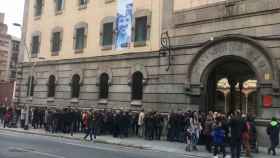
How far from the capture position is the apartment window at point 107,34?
3116cm

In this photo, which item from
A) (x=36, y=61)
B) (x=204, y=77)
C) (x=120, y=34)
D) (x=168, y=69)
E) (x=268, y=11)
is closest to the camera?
(x=268, y=11)

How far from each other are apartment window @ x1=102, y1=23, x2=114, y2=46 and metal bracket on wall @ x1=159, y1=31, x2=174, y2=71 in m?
5.62

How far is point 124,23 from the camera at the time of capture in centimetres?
3009

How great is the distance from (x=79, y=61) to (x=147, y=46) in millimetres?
7454

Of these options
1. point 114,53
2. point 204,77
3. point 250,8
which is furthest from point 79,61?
point 250,8

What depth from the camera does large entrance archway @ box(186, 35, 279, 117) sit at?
21.6 metres

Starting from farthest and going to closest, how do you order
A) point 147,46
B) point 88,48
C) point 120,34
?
point 88,48 → point 120,34 → point 147,46

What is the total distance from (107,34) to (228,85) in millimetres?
11007

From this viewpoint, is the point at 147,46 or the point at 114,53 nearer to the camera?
the point at 147,46

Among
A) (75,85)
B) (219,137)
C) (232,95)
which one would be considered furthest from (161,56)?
(219,137)

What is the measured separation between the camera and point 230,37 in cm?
2291

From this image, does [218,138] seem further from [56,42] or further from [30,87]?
[30,87]

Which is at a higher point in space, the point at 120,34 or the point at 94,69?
the point at 120,34

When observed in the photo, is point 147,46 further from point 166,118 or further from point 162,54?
point 166,118
